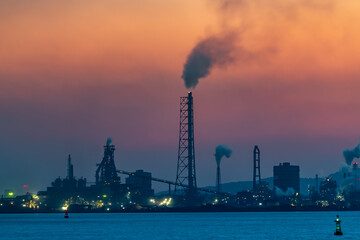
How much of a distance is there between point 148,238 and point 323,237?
28.1m

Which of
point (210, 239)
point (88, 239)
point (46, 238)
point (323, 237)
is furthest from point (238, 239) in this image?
point (46, 238)

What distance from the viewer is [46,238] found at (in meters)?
123

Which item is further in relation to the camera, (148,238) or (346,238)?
(148,238)

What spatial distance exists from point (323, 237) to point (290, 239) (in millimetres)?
5801

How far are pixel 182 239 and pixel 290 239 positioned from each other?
1679 cm

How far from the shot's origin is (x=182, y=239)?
115938 millimetres

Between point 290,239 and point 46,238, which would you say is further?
point 46,238

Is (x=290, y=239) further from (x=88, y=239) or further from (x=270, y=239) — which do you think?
(x=88, y=239)

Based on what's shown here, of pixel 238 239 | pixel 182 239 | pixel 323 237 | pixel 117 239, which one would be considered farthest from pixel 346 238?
pixel 117 239

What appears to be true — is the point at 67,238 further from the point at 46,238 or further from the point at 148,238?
the point at 148,238

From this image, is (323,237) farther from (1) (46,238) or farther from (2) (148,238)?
(1) (46,238)

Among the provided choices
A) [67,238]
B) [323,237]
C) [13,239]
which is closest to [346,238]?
[323,237]

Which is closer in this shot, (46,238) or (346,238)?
(346,238)

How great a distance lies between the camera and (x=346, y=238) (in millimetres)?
113688
